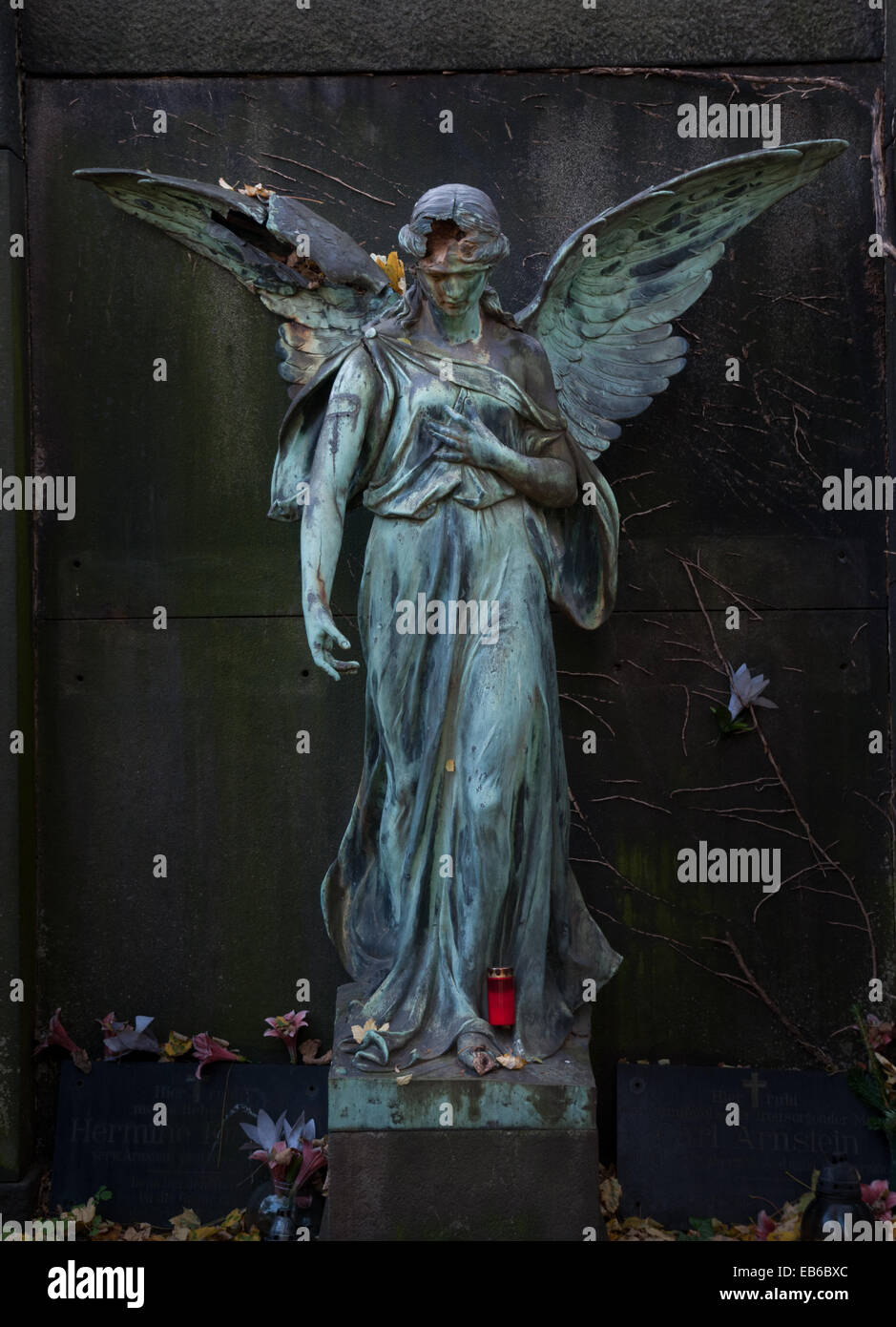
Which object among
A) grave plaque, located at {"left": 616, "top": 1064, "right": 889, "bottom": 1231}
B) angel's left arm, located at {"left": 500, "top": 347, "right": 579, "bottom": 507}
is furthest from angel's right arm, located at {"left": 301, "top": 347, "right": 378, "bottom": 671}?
grave plaque, located at {"left": 616, "top": 1064, "right": 889, "bottom": 1231}

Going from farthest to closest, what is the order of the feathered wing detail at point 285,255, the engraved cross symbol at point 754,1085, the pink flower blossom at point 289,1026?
the pink flower blossom at point 289,1026 → the engraved cross symbol at point 754,1085 → the feathered wing detail at point 285,255

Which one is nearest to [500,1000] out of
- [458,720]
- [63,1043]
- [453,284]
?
[458,720]

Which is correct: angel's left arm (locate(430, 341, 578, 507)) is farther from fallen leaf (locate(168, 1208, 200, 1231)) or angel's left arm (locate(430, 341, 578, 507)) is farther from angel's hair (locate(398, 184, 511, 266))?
fallen leaf (locate(168, 1208, 200, 1231))

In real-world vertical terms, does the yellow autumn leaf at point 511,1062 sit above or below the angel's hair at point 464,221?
below

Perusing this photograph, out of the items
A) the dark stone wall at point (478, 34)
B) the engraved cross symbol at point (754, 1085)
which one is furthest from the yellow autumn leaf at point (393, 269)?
the engraved cross symbol at point (754, 1085)

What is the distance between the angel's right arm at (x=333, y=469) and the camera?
431cm

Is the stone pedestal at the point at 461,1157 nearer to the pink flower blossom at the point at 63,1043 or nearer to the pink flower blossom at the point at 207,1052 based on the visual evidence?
the pink flower blossom at the point at 207,1052

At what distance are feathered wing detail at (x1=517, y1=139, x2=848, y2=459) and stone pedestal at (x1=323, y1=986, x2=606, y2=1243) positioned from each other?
2.00m

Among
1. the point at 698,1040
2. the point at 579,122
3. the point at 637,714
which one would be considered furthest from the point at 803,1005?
the point at 579,122

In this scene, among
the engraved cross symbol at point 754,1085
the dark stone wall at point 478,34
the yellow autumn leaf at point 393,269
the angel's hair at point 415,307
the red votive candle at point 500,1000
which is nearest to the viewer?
the red votive candle at point 500,1000

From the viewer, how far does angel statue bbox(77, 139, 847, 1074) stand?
169 inches

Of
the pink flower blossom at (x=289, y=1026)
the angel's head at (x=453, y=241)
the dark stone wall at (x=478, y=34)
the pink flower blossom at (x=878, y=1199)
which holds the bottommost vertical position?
the pink flower blossom at (x=878, y=1199)

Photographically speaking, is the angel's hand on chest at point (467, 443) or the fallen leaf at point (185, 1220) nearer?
the angel's hand on chest at point (467, 443)

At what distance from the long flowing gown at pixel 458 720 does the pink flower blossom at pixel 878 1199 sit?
1161mm
